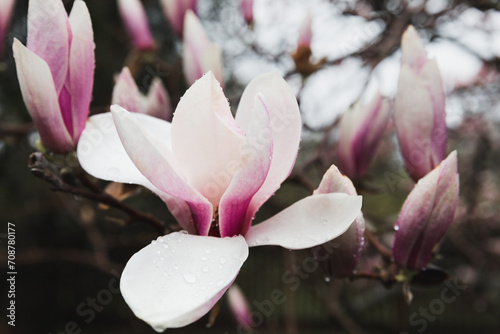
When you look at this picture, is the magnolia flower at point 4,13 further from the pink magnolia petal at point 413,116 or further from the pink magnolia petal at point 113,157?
the pink magnolia petal at point 413,116

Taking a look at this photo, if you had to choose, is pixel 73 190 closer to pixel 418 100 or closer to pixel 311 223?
pixel 311 223

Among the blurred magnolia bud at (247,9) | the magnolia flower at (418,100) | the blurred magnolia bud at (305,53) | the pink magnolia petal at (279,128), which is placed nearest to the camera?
the pink magnolia petal at (279,128)

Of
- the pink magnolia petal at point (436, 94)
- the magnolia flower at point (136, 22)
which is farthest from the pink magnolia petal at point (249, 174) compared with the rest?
the magnolia flower at point (136, 22)

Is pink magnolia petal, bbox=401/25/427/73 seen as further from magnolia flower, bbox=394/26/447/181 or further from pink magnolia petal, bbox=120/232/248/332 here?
pink magnolia petal, bbox=120/232/248/332

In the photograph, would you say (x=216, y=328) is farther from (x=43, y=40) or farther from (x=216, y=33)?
(x=43, y=40)

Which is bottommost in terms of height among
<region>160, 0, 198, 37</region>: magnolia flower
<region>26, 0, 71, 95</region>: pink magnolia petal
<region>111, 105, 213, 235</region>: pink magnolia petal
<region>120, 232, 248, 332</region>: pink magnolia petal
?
<region>160, 0, 198, 37</region>: magnolia flower

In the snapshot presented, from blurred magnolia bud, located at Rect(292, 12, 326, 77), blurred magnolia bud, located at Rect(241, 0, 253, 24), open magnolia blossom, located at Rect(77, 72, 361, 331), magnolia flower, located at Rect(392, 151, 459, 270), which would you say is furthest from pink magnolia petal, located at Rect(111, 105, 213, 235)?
blurred magnolia bud, located at Rect(241, 0, 253, 24)
